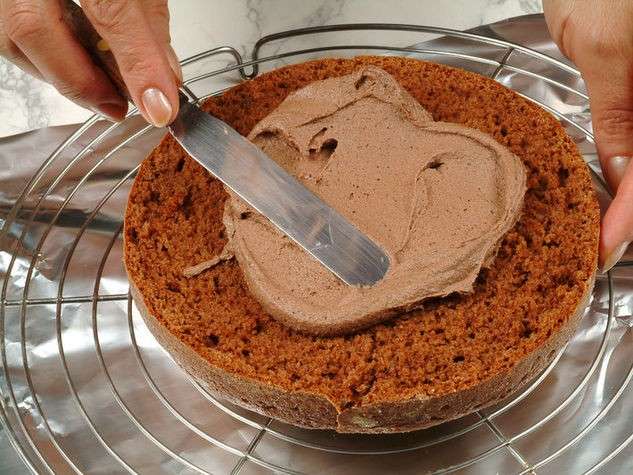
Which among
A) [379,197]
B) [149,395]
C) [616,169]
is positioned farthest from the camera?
[149,395]

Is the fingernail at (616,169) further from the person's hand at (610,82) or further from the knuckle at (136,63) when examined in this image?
the knuckle at (136,63)

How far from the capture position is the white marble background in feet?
10.0

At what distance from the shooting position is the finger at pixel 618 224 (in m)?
1.80

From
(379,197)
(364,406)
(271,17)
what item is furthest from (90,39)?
(271,17)

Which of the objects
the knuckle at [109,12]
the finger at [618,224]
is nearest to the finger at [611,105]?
the finger at [618,224]

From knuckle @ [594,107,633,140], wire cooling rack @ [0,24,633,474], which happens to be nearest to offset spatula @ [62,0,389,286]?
wire cooling rack @ [0,24,633,474]

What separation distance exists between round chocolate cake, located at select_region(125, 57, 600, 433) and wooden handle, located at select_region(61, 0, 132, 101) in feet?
0.93

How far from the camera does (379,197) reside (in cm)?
186

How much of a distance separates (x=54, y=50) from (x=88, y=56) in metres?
0.08

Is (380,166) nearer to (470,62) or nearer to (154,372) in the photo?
(154,372)

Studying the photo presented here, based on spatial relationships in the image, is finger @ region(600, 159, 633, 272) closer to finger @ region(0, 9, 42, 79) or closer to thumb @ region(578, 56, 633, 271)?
thumb @ region(578, 56, 633, 271)

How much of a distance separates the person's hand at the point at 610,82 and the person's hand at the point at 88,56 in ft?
3.39

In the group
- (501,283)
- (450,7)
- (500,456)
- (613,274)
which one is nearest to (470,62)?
(450,7)

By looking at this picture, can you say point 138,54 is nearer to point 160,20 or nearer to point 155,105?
point 155,105
